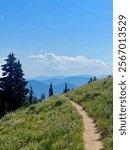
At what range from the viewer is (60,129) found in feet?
73.0

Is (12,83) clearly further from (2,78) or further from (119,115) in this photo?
(119,115)

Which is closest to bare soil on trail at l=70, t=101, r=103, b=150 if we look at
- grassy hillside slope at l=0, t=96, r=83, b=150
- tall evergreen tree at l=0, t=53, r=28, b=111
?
grassy hillside slope at l=0, t=96, r=83, b=150

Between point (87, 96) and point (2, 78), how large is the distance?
3038cm

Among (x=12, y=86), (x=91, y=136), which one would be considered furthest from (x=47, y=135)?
(x=12, y=86)

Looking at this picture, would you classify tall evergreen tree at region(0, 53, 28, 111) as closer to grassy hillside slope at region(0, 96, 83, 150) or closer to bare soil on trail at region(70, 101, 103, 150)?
grassy hillside slope at region(0, 96, 83, 150)

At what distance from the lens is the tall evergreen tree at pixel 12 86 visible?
6588 centimetres

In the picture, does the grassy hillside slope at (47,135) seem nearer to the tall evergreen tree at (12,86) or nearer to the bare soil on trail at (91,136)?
the bare soil on trail at (91,136)

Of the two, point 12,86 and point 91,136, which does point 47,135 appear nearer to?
point 91,136

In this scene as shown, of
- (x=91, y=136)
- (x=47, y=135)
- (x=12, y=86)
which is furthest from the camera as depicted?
(x=12, y=86)

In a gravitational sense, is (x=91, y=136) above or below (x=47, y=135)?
above

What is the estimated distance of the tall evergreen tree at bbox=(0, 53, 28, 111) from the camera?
65875 mm

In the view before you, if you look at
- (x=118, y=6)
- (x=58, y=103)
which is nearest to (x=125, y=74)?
(x=118, y=6)

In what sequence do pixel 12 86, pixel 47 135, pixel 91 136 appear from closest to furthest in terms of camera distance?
pixel 91 136
pixel 47 135
pixel 12 86

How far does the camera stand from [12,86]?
67000 mm
